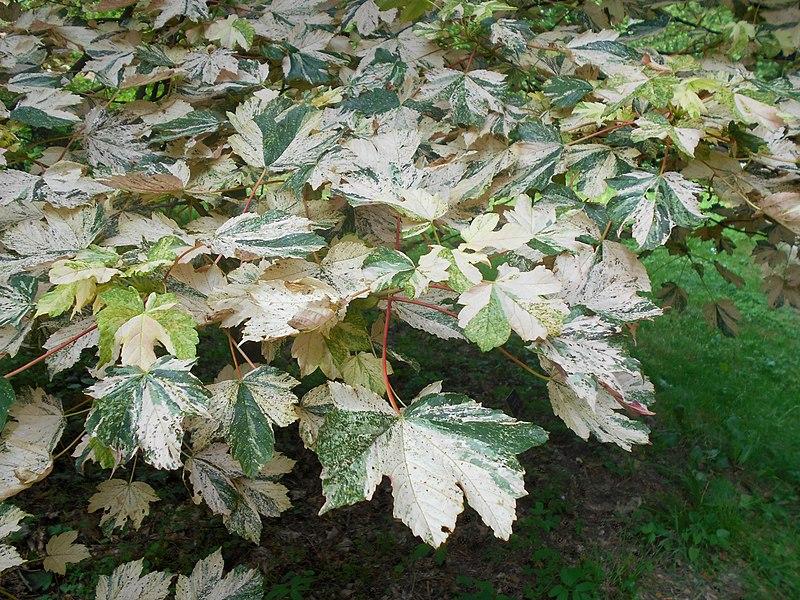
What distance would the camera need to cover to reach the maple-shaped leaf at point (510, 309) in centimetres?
73

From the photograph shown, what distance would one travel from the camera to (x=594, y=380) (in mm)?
814

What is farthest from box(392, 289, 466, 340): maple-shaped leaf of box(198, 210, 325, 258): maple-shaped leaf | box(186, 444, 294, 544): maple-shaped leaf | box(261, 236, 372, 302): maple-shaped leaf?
box(186, 444, 294, 544): maple-shaped leaf

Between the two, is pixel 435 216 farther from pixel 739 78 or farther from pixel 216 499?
pixel 216 499

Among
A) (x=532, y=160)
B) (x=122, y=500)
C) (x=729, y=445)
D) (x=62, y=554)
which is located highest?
(x=532, y=160)

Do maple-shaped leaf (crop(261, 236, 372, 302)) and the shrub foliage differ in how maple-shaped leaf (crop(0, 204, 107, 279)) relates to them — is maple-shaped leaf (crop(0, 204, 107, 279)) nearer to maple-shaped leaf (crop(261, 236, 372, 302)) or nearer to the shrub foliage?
the shrub foliage

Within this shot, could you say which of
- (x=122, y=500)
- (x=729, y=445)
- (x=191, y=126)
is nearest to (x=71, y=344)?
(x=191, y=126)

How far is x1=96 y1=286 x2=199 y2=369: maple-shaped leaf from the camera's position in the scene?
30.7 inches

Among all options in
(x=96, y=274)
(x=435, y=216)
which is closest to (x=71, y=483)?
(x=96, y=274)

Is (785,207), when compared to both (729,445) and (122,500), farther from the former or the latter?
(729,445)

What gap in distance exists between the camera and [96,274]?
807mm

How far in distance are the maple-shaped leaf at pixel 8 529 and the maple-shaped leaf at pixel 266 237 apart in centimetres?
53

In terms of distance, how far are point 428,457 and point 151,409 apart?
1.10 ft

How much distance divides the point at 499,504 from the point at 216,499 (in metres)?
0.81

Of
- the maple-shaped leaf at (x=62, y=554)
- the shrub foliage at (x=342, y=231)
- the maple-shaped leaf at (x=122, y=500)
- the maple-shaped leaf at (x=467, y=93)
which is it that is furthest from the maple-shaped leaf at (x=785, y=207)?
the maple-shaped leaf at (x=62, y=554)
